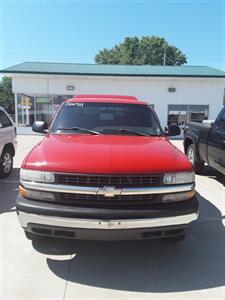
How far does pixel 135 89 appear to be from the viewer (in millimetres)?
22172

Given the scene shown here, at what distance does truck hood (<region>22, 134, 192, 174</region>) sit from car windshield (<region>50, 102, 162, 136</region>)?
637 millimetres

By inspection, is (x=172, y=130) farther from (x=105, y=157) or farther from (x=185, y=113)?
(x=185, y=113)

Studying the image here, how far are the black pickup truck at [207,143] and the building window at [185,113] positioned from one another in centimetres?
1331

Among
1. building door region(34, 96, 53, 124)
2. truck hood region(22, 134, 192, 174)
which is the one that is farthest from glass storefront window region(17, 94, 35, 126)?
truck hood region(22, 134, 192, 174)

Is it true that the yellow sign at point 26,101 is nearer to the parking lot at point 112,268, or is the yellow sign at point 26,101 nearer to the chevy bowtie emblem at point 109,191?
the parking lot at point 112,268

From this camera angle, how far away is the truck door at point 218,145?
22.1ft

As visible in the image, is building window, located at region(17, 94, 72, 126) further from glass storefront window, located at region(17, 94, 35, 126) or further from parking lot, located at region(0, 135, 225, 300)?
parking lot, located at region(0, 135, 225, 300)

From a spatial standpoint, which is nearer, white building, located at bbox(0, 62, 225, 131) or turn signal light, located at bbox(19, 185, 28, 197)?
turn signal light, located at bbox(19, 185, 28, 197)

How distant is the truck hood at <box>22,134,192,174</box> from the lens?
3322 millimetres

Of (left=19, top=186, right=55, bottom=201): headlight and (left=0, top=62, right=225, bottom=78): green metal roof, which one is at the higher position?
(left=0, top=62, right=225, bottom=78): green metal roof

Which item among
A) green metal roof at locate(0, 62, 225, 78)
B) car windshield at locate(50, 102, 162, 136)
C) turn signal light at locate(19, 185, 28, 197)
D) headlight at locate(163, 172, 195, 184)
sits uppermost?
green metal roof at locate(0, 62, 225, 78)

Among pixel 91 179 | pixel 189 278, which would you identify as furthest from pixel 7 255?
pixel 189 278

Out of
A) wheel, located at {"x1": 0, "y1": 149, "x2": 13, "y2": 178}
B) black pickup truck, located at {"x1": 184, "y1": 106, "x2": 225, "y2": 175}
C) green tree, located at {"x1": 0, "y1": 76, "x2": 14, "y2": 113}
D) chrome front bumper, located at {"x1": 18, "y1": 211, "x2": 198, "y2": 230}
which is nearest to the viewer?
chrome front bumper, located at {"x1": 18, "y1": 211, "x2": 198, "y2": 230}

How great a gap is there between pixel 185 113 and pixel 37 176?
66.1 feet
